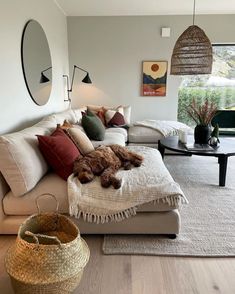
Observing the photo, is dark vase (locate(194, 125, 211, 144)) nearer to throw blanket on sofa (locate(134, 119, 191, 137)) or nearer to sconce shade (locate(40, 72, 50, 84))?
throw blanket on sofa (locate(134, 119, 191, 137))

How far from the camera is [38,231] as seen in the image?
67.7 inches

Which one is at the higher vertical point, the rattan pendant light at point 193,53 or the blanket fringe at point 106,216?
the rattan pendant light at point 193,53

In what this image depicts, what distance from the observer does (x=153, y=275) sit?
5.47 feet

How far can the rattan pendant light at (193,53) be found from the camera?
10.7ft

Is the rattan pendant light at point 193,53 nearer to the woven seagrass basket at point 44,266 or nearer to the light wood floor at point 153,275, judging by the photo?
the light wood floor at point 153,275

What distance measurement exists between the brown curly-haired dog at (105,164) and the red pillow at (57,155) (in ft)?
0.22

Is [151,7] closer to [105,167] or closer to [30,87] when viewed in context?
[30,87]

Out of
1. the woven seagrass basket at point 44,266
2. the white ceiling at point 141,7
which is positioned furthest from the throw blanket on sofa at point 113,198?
the white ceiling at point 141,7

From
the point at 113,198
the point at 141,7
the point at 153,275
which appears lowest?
the point at 153,275

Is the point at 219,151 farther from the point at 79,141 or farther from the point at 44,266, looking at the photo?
the point at 44,266

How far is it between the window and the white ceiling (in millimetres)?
789

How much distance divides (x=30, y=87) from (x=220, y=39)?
388cm

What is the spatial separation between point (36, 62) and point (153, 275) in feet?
9.05

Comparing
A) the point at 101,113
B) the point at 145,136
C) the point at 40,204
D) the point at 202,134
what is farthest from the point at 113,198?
the point at 101,113
